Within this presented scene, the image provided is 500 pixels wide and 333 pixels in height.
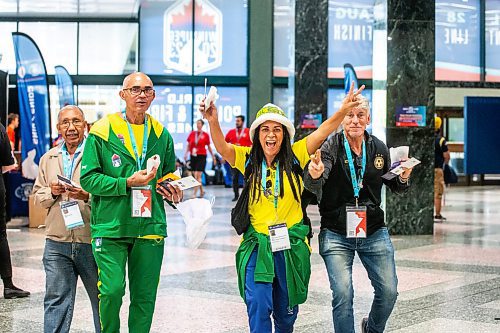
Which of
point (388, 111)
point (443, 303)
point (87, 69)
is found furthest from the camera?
point (87, 69)

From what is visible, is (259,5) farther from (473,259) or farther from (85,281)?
(85,281)

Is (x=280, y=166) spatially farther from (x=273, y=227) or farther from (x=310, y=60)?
(x=310, y=60)

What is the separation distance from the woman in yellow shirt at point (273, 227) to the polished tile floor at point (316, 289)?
1628 mm

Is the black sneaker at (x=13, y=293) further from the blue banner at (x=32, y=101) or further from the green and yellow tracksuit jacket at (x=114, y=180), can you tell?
the blue banner at (x=32, y=101)

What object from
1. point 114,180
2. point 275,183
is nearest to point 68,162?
point 114,180

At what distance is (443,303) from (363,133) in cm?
274

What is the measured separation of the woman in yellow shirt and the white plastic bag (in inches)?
10.9

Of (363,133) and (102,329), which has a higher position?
(363,133)

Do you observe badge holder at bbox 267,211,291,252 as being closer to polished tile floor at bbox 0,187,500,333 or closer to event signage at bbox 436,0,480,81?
polished tile floor at bbox 0,187,500,333

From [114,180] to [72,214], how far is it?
570 millimetres

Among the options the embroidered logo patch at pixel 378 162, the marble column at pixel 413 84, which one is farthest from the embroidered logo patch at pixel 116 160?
the marble column at pixel 413 84

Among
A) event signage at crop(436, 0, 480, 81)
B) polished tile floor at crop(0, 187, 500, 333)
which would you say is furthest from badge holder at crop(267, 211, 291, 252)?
event signage at crop(436, 0, 480, 81)

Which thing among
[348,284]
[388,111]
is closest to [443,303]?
[348,284]

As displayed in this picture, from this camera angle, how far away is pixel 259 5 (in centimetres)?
2928
